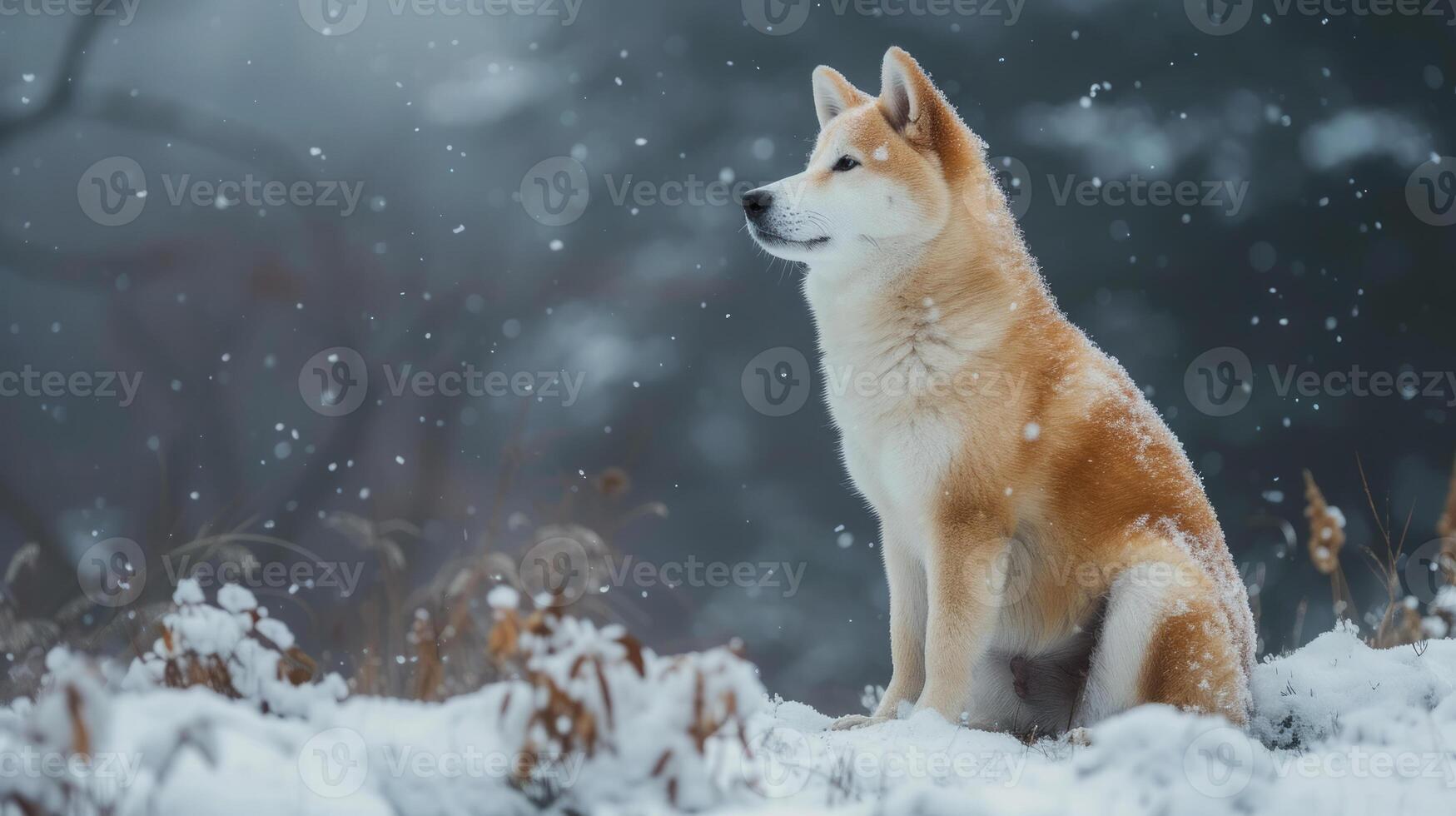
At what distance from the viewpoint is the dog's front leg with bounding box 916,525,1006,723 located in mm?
3049

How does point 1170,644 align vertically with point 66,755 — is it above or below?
below

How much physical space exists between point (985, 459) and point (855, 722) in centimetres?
104

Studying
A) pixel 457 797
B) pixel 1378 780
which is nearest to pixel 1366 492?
pixel 1378 780

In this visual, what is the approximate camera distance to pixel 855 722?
3.34m

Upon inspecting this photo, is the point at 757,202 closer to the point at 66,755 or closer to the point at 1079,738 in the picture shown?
the point at 1079,738

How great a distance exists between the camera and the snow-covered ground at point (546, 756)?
5.05 feet

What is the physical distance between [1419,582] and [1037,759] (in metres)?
2.60

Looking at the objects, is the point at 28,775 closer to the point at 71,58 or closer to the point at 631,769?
the point at 631,769

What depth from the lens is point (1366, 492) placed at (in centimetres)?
375

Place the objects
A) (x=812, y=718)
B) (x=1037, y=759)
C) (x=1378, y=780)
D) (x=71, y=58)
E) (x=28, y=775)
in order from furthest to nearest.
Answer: (x=71, y=58) → (x=812, y=718) → (x=1037, y=759) → (x=1378, y=780) → (x=28, y=775)

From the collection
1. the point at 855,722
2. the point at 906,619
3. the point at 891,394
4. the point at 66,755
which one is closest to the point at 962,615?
the point at 906,619

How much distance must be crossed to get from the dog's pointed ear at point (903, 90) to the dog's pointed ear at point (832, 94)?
0.29 m

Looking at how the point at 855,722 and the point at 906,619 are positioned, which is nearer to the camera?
the point at 855,722

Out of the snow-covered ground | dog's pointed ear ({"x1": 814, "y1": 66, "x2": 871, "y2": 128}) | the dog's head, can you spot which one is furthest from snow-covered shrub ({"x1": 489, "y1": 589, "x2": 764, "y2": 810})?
dog's pointed ear ({"x1": 814, "y1": 66, "x2": 871, "y2": 128})
